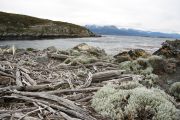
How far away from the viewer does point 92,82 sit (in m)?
9.37

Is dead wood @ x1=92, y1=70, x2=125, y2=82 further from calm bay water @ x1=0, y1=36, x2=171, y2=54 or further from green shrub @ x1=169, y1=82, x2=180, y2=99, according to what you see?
calm bay water @ x1=0, y1=36, x2=171, y2=54

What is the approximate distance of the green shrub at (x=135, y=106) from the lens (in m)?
6.04

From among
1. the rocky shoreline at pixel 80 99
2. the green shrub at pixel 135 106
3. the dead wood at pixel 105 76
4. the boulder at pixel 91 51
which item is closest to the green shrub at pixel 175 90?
the rocky shoreline at pixel 80 99

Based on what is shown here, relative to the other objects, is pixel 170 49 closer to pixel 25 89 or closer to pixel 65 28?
pixel 25 89

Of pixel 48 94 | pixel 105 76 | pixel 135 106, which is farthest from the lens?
pixel 105 76

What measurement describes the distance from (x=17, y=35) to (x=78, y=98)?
8688 centimetres

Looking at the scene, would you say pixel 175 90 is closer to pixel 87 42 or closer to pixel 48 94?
pixel 48 94

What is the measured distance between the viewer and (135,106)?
6176mm

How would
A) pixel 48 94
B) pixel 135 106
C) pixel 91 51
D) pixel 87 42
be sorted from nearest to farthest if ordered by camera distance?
pixel 135 106, pixel 48 94, pixel 91 51, pixel 87 42

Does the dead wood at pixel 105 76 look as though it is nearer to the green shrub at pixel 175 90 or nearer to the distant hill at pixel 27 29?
the green shrub at pixel 175 90

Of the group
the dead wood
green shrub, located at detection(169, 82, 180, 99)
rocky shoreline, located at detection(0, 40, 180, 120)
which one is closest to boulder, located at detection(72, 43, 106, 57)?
the dead wood

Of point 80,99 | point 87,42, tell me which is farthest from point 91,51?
point 87,42

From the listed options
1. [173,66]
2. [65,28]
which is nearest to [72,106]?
[173,66]

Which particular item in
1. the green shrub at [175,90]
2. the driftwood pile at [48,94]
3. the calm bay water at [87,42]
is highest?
the driftwood pile at [48,94]
